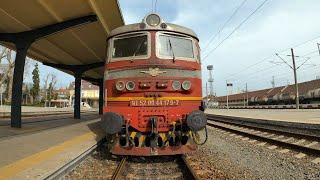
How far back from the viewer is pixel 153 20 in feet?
31.0

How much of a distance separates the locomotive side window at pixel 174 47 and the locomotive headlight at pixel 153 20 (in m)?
0.33

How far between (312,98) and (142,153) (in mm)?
46160

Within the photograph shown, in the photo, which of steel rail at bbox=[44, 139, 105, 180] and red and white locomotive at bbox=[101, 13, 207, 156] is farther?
red and white locomotive at bbox=[101, 13, 207, 156]

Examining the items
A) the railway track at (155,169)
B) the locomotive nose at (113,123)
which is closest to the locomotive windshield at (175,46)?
the locomotive nose at (113,123)

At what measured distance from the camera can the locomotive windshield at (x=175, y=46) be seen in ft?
30.6

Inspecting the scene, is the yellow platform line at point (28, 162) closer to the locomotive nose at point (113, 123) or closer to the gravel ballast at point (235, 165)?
the gravel ballast at point (235, 165)

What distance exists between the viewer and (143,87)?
350 inches

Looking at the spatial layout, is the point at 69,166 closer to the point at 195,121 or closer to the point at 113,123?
the point at 113,123

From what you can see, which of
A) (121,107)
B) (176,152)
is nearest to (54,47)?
(121,107)

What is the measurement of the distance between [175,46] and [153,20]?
0.83 m

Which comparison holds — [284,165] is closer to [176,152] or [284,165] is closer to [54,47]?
[176,152]

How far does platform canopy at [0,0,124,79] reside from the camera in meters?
12.9

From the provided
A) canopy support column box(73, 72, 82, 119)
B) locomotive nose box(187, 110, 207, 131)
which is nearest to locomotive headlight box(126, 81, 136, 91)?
locomotive nose box(187, 110, 207, 131)

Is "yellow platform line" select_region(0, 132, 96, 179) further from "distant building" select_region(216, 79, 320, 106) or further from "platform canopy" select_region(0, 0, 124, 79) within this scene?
"distant building" select_region(216, 79, 320, 106)
